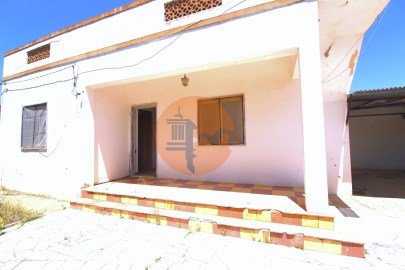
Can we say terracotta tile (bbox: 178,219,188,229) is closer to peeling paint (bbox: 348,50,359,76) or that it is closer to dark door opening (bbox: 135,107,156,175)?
dark door opening (bbox: 135,107,156,175)

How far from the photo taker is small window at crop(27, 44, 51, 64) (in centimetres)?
634

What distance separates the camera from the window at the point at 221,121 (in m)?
5.65

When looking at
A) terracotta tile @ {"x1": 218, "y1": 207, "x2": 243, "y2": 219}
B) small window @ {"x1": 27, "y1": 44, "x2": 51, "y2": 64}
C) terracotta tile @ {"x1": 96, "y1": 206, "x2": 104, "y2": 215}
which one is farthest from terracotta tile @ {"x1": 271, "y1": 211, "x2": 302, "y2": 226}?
small window @ {"x1": 27, "y1": 44, "x2": 51, "y2": 64}

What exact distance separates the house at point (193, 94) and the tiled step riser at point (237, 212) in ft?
0.72

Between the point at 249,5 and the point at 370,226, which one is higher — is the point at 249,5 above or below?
above

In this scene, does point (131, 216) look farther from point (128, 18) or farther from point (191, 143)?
point (128, 18)

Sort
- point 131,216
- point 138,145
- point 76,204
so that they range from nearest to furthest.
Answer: point 131,216 < point 76,204 < point 138,145

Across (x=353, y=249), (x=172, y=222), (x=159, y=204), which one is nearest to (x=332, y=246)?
(x=353, y=249)

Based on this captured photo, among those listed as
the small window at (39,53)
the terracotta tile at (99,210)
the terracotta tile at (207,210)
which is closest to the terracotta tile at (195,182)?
the terracotta tile at (207,210)

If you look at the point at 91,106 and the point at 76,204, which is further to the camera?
the point at 91,106

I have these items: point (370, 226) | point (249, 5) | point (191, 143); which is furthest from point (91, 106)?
point (370, 226)

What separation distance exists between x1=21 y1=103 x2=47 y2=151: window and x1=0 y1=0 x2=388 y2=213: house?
0.12 ft

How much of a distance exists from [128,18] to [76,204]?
4.87 m

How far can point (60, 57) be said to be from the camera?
590 centimetres
